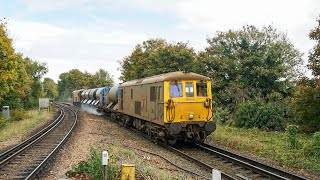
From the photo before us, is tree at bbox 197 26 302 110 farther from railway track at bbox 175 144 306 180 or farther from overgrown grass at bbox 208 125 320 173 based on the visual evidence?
railway track at bbox 175 144 306 180

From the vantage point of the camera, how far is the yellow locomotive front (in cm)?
1551

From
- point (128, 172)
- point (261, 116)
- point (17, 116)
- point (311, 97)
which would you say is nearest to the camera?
point (128, 172)

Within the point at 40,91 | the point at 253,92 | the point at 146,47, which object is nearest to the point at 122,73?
the point at 146,47

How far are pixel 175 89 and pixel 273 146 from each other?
4.84 meters

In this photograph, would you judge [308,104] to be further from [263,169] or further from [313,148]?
[263,169]

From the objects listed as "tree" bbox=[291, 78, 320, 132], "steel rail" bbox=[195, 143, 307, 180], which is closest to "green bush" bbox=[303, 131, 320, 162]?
"steel rail" bbox=[195, 143, 307, 180]

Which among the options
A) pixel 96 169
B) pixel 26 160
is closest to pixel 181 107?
pixel 26 160

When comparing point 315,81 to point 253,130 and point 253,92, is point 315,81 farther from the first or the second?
point 253,92

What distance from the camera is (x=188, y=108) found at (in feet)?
51.6

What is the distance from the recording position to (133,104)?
21.5m

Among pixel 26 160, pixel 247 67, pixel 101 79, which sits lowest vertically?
pixel 26 160

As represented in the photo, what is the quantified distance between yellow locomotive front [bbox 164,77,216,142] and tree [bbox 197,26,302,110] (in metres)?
12.7

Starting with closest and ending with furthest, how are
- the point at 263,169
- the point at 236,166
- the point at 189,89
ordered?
the point at 263,169
the point at 236,166
the point at 189,89

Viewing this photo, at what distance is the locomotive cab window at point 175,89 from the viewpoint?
15793mm
